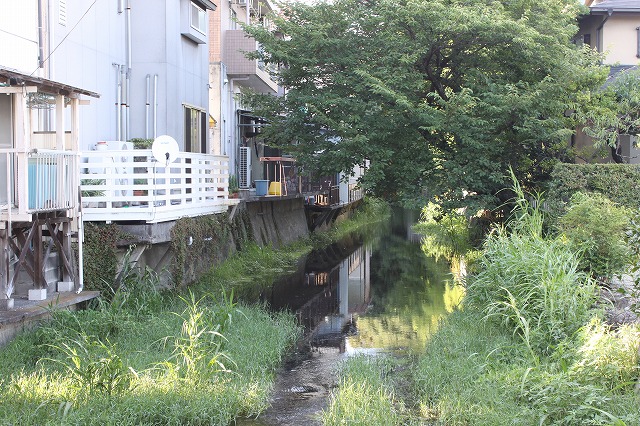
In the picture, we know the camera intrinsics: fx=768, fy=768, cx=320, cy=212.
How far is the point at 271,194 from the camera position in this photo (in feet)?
89.9

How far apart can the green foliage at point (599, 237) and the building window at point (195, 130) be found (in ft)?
37.6

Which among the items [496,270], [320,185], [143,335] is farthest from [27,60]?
[320,185]

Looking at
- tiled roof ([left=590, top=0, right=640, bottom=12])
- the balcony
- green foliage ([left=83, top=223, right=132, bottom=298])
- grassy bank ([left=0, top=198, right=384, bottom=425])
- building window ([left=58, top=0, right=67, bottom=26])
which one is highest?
tiled roof ([left=590, top=0, right=640, bottom=12])

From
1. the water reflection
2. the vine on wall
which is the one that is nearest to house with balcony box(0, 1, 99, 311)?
the vine on wall

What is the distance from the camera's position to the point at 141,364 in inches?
431

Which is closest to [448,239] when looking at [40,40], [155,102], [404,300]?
[404,300]

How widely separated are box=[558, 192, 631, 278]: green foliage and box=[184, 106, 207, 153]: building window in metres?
11.5

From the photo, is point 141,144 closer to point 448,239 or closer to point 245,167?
point 245,167

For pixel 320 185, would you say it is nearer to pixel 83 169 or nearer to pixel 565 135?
pixel 565 135

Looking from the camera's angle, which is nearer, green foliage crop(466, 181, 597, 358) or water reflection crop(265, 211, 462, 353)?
green foliage crop(466, 181, 597, 358)

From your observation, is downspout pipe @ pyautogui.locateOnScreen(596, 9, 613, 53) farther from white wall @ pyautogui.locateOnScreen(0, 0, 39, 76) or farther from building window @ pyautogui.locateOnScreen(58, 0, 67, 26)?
white wall @ pyautogui.locateOnScreen(0, 0, 39, 76)

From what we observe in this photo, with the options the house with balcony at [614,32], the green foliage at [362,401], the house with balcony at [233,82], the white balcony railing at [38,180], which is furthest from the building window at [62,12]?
the house with balcony at [614,32]

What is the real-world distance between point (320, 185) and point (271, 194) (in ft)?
22.1

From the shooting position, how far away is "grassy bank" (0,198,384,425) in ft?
30.1
